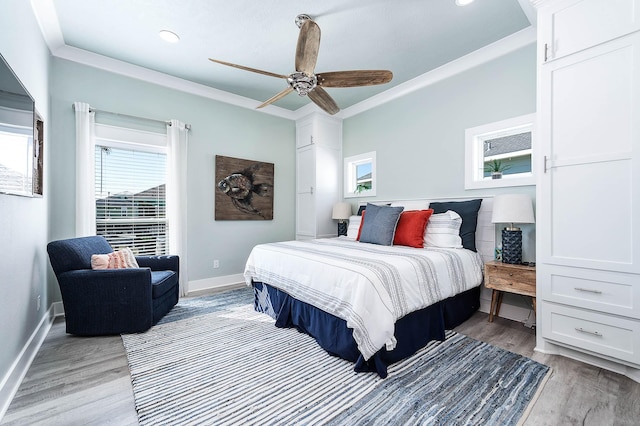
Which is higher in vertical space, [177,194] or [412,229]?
[177,194]

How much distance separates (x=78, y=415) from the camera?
1486mm

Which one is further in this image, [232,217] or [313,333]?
[232,217]

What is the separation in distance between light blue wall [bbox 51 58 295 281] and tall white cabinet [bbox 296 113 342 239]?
0.20 meters

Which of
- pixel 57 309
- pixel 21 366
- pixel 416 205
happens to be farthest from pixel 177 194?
pixel 416 205

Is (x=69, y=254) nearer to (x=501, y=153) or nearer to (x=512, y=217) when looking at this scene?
(x=512, y=217)

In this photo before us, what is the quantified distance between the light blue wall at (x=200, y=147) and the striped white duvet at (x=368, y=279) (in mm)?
1402

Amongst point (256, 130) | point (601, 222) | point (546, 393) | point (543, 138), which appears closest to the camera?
point (546, 393)

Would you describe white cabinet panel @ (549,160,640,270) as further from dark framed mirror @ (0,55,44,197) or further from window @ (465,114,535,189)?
dark framed mirror @ (0,55,44,197)

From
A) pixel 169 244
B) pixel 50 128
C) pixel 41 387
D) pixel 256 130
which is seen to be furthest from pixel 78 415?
pixel 256 130

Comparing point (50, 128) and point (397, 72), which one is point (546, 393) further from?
point (50, 128)

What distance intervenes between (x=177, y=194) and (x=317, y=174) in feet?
6.79

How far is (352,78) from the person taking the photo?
2.38 metres

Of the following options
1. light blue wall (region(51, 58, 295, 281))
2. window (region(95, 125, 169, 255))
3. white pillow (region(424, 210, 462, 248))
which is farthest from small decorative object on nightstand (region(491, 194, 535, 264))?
window (region(95, 125, 169, 255))

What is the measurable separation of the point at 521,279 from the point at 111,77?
15.7 feet
